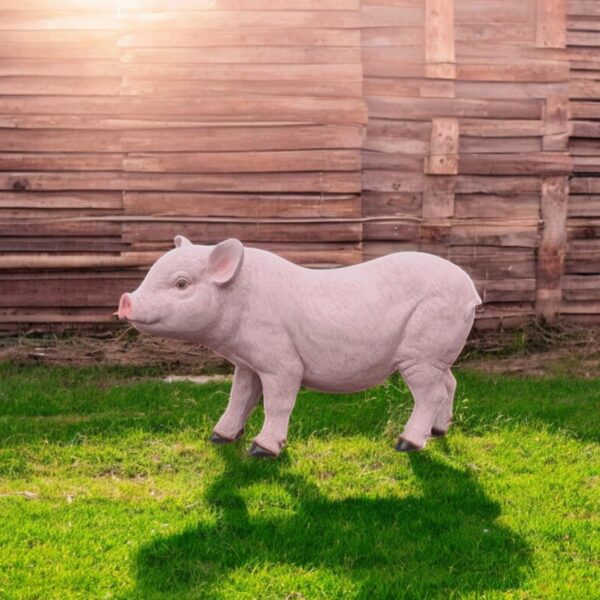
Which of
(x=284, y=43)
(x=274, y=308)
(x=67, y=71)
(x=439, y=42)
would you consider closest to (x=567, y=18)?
(x=439, y=42)

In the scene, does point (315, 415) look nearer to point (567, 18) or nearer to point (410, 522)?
point (410, 522)

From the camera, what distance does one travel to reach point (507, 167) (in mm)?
8688

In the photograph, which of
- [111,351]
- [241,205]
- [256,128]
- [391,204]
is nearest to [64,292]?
[111,351]

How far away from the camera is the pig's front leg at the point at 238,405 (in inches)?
204

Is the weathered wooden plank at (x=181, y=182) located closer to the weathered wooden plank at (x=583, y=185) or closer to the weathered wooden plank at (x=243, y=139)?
the weathered wooden plank at (x=243, y=139)

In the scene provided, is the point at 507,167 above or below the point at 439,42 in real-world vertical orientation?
below

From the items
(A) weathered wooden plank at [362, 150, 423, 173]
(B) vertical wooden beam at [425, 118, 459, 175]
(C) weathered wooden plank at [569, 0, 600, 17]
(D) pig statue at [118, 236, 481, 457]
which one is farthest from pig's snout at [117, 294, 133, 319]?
(C) weathered wooden plank at [569, 0, 600, 17]

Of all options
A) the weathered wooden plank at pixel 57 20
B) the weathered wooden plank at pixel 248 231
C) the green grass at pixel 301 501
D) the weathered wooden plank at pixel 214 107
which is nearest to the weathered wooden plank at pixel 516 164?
the weathered wooden plank at pixel 214 107

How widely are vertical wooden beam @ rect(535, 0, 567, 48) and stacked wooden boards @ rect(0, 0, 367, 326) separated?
1.80 metres

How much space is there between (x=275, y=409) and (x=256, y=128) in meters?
3.97

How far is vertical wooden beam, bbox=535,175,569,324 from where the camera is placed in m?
8.82

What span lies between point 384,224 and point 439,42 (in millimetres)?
1711

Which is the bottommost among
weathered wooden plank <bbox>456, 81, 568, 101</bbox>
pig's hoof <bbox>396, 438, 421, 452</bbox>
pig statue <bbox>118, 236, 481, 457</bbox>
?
pig's hoof <bbox>396, 438, 421, 452</bbox>

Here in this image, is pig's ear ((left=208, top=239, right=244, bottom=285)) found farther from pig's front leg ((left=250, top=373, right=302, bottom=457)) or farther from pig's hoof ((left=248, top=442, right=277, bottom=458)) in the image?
pig's hoof ((left=248, top=442, right=277, bottom=458))
